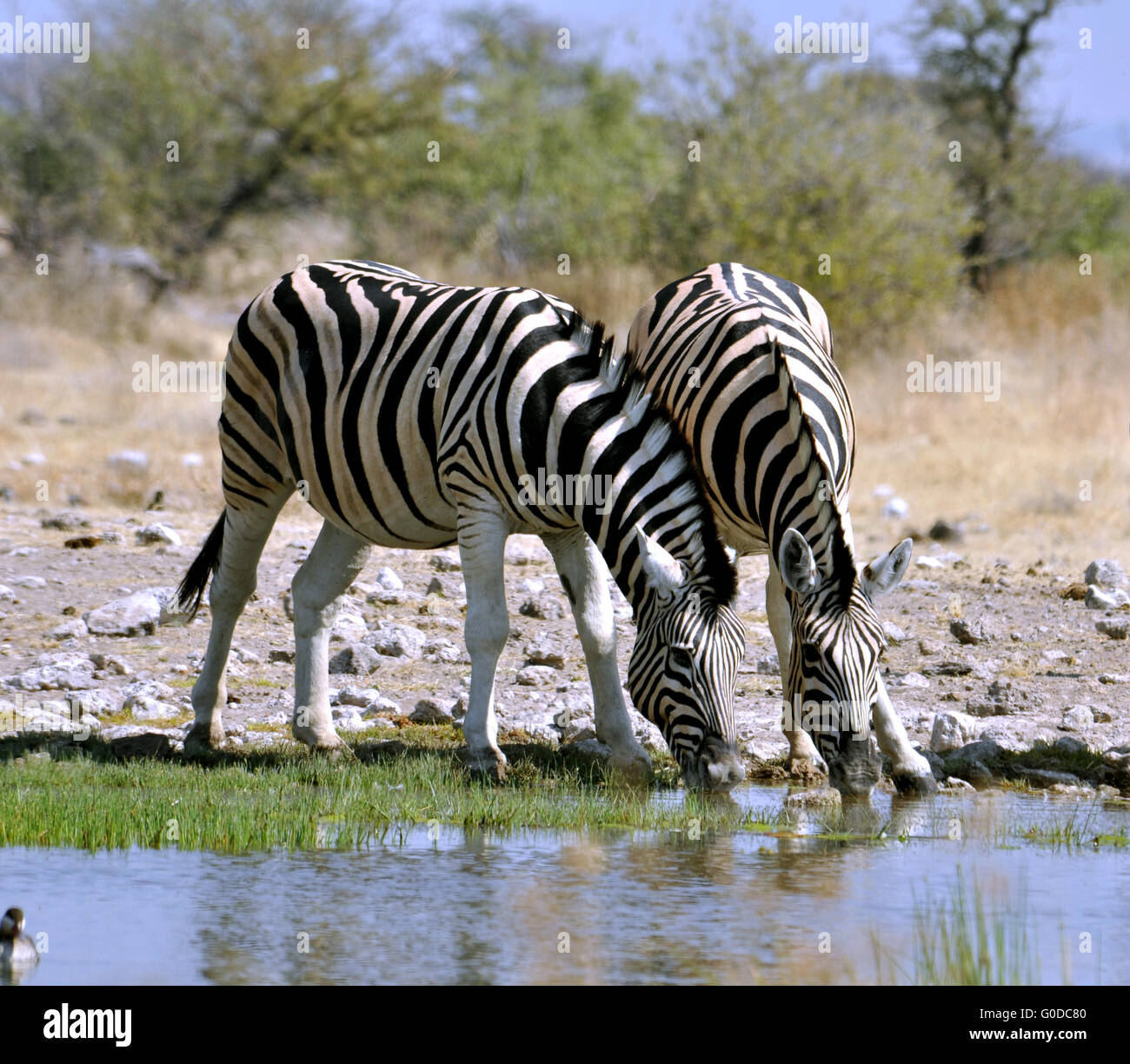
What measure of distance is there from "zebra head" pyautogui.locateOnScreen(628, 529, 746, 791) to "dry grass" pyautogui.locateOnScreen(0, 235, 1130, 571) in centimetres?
669

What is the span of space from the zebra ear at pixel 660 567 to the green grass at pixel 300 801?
0.84 meters

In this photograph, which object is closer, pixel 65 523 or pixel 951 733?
pixel 951 733

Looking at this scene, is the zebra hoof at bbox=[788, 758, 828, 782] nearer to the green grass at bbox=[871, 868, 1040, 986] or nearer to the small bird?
the green grass at bbox=[871, 868, 1040, 986]

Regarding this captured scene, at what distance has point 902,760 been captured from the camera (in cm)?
721

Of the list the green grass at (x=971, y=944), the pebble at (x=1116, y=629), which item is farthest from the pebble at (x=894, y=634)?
the green grass at (x=971, y=944)

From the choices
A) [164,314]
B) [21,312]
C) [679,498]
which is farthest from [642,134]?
[679,498]

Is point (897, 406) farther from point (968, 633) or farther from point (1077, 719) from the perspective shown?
point (1077, 719)

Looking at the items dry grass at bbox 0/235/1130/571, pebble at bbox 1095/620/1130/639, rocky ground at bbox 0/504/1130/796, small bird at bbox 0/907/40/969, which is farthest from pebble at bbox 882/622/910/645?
small bird at bbox 0/907/40/969

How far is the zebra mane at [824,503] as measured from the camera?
21.3ft

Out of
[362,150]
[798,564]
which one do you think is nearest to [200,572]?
[798,564]

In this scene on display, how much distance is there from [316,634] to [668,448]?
2306 mm

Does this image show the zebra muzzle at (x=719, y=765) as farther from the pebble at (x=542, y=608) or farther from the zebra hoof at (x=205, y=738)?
the pebble at (x=542, y=608)

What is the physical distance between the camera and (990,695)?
8977 millimetres

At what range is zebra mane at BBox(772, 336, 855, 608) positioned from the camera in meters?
6.50
